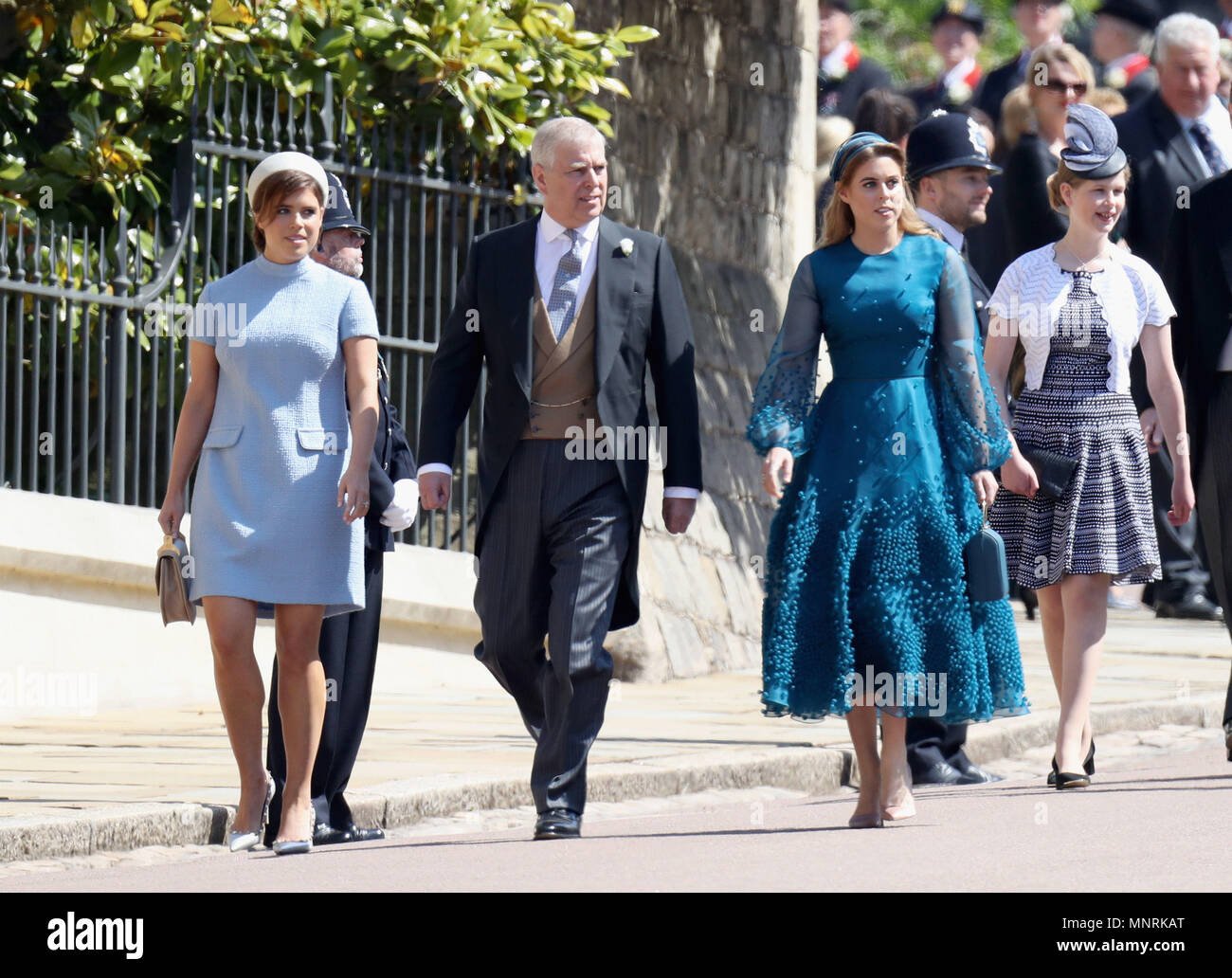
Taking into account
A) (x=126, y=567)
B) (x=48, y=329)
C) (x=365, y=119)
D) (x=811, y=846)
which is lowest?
(x=811, y=846)

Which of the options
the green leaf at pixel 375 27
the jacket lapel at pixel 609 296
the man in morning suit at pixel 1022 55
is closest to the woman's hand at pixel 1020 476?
the jacket lapel at pixel 609 296

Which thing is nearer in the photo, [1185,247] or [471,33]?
[1185,247]

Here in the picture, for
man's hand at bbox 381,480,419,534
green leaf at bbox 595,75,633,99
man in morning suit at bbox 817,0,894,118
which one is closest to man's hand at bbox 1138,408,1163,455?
man's hand at bbox 381,480,419,534

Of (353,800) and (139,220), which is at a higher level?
(139,220)

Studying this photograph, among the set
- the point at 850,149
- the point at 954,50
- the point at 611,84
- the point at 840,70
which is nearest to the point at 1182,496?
the point at 850,149

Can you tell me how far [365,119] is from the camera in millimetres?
11250

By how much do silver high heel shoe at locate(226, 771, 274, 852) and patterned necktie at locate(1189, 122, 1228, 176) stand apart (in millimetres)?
7349

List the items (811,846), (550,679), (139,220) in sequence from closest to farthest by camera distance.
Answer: (811,846) < (550,679) < (139,220)

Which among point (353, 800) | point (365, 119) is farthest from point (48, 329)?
point (353, 800)

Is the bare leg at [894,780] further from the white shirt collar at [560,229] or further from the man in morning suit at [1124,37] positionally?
the man in morning suit at [1124,37]

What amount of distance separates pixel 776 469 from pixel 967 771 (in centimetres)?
202

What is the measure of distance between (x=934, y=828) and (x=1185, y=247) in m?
2.61

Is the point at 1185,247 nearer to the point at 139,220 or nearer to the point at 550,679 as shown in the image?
the point at 550,679
